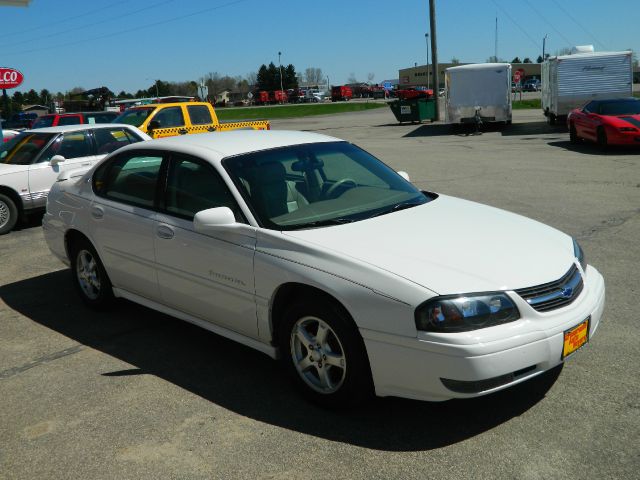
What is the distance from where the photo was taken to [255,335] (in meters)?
4.20

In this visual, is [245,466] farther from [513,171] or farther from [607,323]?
[513,171]

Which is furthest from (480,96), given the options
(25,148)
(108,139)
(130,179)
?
(130,179)

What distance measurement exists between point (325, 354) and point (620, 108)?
15122 millimetres

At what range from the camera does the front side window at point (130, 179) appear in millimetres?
5010

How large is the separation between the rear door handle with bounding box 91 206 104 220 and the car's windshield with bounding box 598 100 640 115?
14394mm

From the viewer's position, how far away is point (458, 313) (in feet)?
10.9

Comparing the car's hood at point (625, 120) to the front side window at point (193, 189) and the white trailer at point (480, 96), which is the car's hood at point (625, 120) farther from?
the front side window at point (193, 189)

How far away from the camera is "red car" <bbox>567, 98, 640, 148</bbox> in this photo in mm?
15750

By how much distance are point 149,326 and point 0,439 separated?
72.3 inches

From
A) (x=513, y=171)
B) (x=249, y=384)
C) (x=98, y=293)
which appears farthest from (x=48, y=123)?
(x=249, y=384)

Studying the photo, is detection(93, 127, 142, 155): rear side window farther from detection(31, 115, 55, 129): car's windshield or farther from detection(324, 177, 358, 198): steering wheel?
detection(31, 115, 55, 129): car's windshield

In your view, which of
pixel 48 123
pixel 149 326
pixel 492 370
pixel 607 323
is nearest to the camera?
pixel 492 370

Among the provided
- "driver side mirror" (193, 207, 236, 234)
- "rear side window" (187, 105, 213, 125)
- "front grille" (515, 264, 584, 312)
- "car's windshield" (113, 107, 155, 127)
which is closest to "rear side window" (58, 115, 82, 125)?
"car's windshield" (113, 107, 155, 127)

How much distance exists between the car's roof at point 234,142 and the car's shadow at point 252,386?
1.44 m
